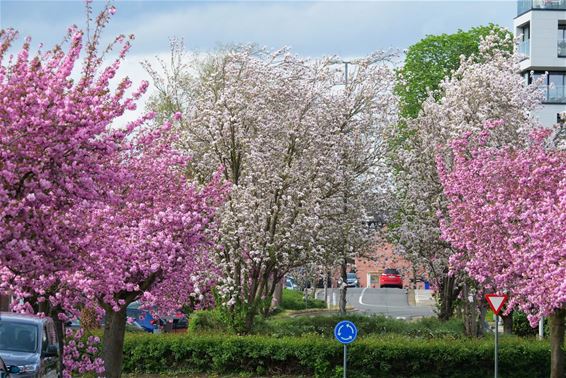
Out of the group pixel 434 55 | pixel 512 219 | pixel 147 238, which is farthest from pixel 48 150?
pixel 434 55

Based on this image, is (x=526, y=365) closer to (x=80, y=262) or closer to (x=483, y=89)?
(x=483, y=89)

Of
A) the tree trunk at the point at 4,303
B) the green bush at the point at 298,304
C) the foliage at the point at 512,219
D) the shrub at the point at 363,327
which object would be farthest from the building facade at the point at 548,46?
the tree trunk at the point at 4,303

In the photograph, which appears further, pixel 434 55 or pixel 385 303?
pixel 385 303

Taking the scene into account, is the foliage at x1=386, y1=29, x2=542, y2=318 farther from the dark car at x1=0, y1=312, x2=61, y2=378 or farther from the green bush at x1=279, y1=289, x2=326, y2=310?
the green bush at x1=279, y1=289, x2=326, y2=310

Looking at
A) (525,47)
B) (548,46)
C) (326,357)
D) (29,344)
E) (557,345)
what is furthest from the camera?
(525,47)

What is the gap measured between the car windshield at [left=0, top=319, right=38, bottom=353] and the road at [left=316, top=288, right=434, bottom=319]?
40.1m

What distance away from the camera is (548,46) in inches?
2496

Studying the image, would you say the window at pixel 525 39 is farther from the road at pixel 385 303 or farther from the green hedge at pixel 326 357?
the green hedge at pixel 326 357

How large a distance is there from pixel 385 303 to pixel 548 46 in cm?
2034

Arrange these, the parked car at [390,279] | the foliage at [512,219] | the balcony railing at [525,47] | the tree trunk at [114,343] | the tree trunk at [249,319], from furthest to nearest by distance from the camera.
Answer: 1. the parked car at [390,279]
2. the balcony railing at [525,47]
3. the tree trunk at [249,319]
4. the tree trunk at [114,343]
5. the foliage at [512,219]

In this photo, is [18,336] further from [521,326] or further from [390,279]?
[390,279]

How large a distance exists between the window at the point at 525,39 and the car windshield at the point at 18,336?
51180 mm

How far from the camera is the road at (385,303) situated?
59844 millimetres

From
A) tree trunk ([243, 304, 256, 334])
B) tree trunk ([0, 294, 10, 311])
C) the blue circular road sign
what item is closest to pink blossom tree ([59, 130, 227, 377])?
the blue circular road sign
